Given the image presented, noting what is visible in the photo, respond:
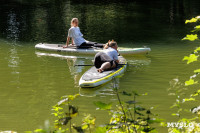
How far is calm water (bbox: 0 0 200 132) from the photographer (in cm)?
793

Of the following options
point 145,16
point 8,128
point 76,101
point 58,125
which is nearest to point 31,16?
point 145,16

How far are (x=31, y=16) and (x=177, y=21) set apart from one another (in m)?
9.21

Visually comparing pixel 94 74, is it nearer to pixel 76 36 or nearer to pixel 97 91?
pixel 97 91

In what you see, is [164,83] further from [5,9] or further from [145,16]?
[5,9]

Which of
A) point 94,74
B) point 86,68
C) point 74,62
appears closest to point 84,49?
point 74,62

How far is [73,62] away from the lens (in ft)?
41.5

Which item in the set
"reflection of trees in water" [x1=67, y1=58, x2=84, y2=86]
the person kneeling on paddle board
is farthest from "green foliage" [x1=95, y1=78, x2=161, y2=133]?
the person kneeling on paddle board

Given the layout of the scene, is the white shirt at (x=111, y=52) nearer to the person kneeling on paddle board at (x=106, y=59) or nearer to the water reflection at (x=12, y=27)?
the person kneeling on paddle board at (x=106, y=59)

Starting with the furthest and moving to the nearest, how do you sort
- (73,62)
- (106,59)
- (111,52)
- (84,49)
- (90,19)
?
1. (90,19)
2. (84,49)
3. (73,62)
4. (111,52)
5. (106,59)

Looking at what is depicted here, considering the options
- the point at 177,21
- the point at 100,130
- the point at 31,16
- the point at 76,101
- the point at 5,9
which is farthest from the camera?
the point at 5,9

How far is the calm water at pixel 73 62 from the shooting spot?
793 cm

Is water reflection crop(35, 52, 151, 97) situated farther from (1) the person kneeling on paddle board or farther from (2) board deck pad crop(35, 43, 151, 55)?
(1) the person kneeling on paddle board

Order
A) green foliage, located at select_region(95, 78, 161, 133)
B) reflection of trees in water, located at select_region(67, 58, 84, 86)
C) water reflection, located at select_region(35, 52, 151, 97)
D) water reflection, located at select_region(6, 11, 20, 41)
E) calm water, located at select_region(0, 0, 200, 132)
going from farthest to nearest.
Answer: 1. water reflection, located at select_region(6, 11, 20, 41)
2. reflection of trees in water, located at select_region(67, 58, 84, 86)
3. water reflection, located at select_region(35, 52, 151, 97)
4. calm water, located at select_region(0, 0, 200, 132)
5. green foliage, located at select_region(95, 78, 161, 133)

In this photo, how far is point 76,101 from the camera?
27.4 ft
